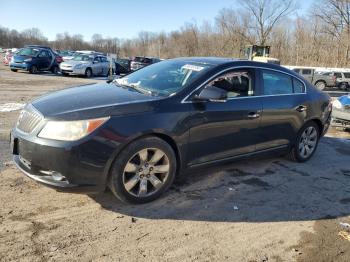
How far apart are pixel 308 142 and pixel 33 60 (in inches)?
799

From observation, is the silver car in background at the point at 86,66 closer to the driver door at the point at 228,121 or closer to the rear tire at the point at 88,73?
the rear tire at the point at 88,73

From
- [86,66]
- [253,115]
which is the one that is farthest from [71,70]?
[253,115]

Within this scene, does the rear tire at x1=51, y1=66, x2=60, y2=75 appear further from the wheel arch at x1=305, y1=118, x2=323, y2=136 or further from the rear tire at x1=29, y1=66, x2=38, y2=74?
the wheel arch at x1=305, y1=118, x2=323, y2=136

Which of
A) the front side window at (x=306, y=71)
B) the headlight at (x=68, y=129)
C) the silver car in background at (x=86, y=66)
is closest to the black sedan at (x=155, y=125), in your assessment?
the headlight at (x=68, y=129)

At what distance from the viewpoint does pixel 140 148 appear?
12.9ft

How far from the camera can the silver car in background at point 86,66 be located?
23234mm

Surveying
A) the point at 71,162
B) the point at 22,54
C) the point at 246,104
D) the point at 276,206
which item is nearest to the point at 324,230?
the point at 276,206

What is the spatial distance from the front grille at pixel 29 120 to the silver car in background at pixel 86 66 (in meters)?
19.9

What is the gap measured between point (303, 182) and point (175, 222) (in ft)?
7.65

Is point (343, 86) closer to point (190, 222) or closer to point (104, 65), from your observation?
point (104, 65)

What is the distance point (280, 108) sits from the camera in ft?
17.9

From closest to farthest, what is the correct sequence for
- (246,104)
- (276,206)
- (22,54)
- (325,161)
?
(276,206) < (246,104) < (325,161) < (22,54)

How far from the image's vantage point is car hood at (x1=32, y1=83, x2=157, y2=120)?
375 cm

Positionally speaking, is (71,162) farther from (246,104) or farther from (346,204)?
(346,204)
